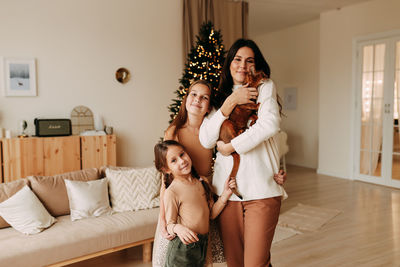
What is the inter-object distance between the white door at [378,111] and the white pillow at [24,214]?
5.30 m

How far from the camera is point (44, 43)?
4234mm

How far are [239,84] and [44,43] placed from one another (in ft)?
11.0

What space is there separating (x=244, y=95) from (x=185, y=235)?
2.25 feet

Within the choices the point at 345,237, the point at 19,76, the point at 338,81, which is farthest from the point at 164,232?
the point at 338,81

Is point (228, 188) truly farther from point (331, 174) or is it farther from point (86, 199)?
point (331, 174)

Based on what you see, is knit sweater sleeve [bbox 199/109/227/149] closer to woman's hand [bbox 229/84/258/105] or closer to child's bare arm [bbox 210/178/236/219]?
woman's hand [bbox 229/84/258/105]

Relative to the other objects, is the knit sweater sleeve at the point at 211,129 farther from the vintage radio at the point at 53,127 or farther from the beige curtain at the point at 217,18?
the beige curtain at the point at 217,18

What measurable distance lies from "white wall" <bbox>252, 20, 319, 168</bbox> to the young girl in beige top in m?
6.32

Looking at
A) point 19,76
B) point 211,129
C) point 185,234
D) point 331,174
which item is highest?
point 19,76

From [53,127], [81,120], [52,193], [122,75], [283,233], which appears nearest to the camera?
[52,193]

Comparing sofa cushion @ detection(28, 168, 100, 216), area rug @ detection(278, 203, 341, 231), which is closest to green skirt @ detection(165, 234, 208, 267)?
sofa cushion @ detection(28, 168, 100, 216)

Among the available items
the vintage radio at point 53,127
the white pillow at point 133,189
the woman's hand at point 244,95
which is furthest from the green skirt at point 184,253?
the vintage radio at point 53,127

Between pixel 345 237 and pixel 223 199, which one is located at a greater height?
pixel 223 199

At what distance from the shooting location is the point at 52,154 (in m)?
4.00
